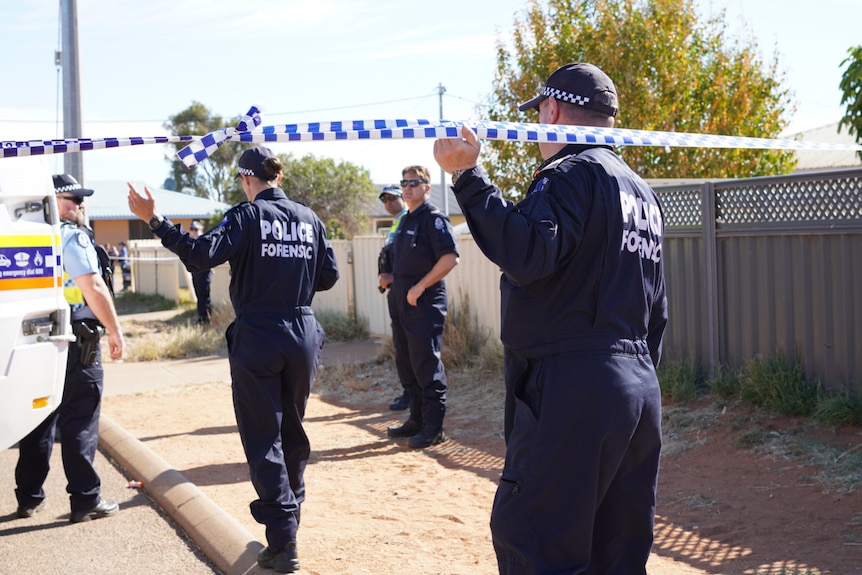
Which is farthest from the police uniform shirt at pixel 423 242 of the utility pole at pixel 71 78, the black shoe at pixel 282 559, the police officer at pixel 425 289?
the utility pole at pixel 71 78

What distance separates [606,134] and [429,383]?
456 cm

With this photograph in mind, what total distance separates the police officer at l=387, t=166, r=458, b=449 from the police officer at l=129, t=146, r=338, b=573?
2.51m

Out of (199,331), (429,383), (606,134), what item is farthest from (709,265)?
(199,331)

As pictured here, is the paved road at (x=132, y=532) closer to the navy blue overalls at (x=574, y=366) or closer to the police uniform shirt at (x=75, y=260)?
the police uniform shirt at (x=75, y=260)

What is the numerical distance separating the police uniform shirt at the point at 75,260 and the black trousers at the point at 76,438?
296 millimetres

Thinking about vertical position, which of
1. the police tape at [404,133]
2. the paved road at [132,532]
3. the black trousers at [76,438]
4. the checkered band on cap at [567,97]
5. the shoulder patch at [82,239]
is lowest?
the paved road at [132,532]

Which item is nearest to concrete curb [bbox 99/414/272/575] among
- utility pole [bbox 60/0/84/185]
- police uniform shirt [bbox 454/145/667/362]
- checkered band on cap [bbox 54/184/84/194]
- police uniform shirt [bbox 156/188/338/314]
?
police uniform shirt [bbox 156/188/338/314]

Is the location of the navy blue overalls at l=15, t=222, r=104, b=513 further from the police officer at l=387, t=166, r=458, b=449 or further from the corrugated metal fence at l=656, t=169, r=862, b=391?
the corrugated metal fence at l=656, t=169, r=862, b=391

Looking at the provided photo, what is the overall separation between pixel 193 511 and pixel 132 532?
0.40 metres

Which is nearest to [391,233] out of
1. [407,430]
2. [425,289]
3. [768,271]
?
[425,289]

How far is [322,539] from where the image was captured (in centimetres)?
516

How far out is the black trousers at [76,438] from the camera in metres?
5.67

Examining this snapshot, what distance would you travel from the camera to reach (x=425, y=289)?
7414mm

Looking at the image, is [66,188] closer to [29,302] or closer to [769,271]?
[29,302]
